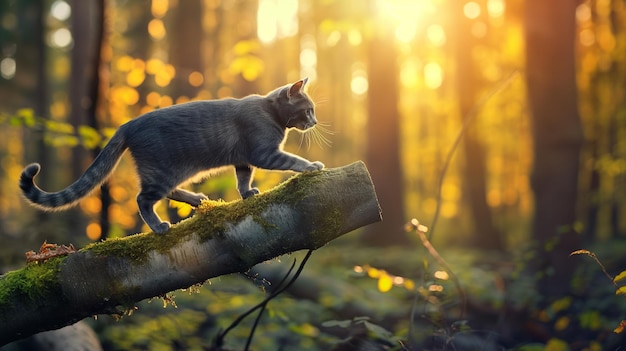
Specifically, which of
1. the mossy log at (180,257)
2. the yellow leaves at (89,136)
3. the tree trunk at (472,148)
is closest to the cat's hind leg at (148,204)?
the mossy log at (180,257)

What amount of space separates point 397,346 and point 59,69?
3709 cm

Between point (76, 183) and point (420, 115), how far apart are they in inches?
1413

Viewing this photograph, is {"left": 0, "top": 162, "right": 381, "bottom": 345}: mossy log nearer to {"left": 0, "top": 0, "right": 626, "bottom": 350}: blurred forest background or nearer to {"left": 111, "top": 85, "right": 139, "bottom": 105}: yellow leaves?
{"left": 0, "top": 0, "right": 626, "bottom": 350}: blurred forest background

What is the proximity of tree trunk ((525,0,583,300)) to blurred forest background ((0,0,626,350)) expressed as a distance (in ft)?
0.06

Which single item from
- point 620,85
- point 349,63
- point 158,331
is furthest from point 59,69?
point 158,331

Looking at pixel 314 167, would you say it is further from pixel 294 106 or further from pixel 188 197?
pixel 188 197

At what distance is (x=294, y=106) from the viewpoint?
13.6 feet

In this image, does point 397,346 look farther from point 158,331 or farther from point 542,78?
point 542,78

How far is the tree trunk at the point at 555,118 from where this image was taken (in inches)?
297

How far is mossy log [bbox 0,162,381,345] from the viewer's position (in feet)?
10.7

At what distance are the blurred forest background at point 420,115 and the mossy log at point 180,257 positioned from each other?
0.81 metres

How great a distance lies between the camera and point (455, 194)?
36.4 metres

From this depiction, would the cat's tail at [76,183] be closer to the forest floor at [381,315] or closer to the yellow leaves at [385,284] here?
the forest floor at [381,315]

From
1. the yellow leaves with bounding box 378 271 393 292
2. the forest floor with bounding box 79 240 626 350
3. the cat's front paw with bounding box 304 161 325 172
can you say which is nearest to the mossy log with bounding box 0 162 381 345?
the cat's front paw with bounding box 304 161 325 172
